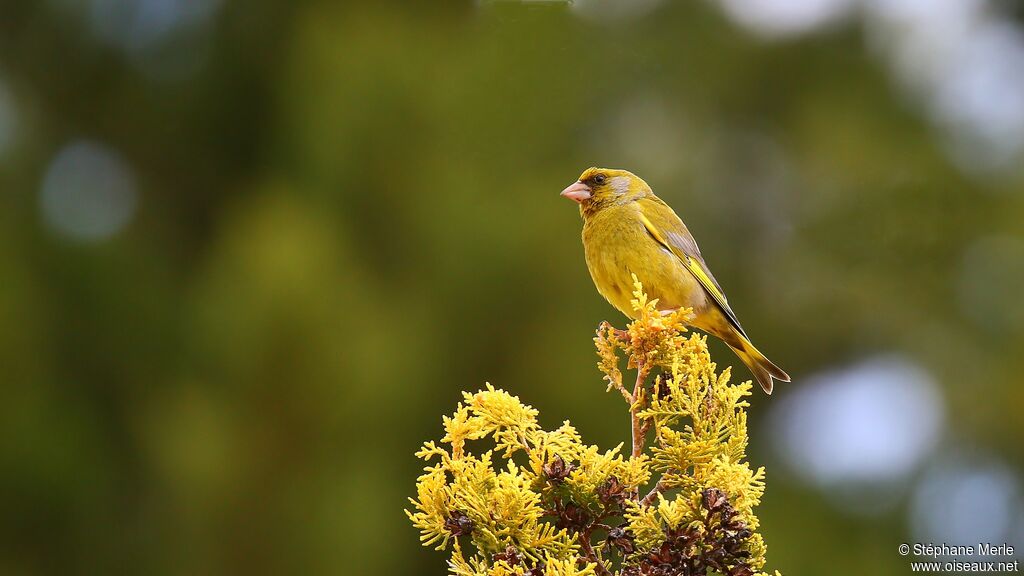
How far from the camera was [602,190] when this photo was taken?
460cm

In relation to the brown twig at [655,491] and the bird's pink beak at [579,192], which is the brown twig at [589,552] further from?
the bird's pink beak at [579,192]

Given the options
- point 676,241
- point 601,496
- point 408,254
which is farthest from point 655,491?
point 408,254

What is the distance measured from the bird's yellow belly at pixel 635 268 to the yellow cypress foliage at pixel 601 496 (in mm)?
1430

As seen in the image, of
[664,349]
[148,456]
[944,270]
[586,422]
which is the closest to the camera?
[664,349]

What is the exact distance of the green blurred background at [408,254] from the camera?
828 centimetres

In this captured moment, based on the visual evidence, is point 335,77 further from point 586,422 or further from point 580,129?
point 586,422

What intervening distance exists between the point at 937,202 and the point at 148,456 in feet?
27.0

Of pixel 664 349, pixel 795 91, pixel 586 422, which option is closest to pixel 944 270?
pixel 795 91

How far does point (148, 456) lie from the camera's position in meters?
9.48

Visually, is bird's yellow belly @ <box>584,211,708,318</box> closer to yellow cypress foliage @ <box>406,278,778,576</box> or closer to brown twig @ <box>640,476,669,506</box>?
yellow cypress foliage @ <box>406,278,778,576</box>

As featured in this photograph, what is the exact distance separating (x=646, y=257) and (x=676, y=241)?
0.28m

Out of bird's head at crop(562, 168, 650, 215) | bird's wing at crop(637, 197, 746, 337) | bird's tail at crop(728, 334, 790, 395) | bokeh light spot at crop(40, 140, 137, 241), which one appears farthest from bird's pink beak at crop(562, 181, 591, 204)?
bokeh light spot at crop(40, 140, 137, 241)

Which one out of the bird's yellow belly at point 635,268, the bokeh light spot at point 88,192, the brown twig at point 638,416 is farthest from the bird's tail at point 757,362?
the bokeh light spot at point 88,192

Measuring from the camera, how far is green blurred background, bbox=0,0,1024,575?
8281mm
